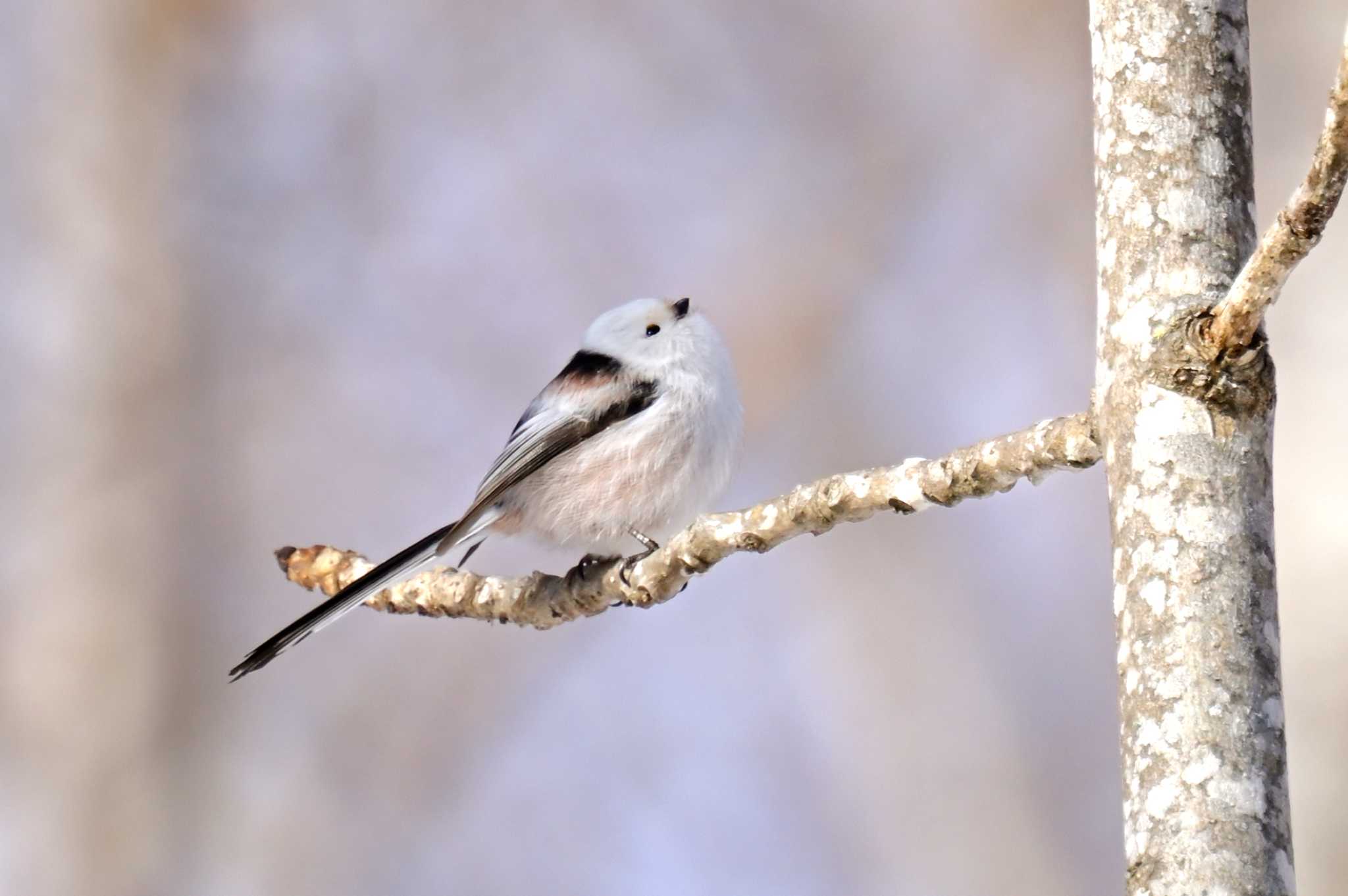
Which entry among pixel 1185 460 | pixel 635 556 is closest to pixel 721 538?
pixel 635 556

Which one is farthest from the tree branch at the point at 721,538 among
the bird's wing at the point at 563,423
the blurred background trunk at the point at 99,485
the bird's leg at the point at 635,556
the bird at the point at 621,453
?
the blurred background trunk at the point at 99,485

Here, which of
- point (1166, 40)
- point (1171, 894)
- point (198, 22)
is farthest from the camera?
point (198, 22)

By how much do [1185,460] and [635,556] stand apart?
127 centimetres

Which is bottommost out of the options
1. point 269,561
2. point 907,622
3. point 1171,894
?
point 1171,894

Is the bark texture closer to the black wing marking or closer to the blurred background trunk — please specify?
the black wing marking

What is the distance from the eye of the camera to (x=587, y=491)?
108 inches

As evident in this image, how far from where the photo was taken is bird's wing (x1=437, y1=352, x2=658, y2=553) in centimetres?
281

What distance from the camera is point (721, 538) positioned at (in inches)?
72.5

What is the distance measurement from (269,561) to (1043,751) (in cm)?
307

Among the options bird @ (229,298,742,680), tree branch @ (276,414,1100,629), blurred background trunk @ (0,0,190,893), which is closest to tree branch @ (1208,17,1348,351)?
tree branch @ (276,414,1100,629)

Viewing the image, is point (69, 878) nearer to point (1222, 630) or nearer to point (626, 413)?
point (626, 413)

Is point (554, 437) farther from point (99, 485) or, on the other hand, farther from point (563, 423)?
point (99, 485)

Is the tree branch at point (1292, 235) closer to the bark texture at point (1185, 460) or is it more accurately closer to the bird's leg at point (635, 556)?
the bark texture at point (1185, 460)

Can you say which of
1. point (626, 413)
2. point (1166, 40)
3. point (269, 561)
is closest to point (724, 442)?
point (626, 413)
